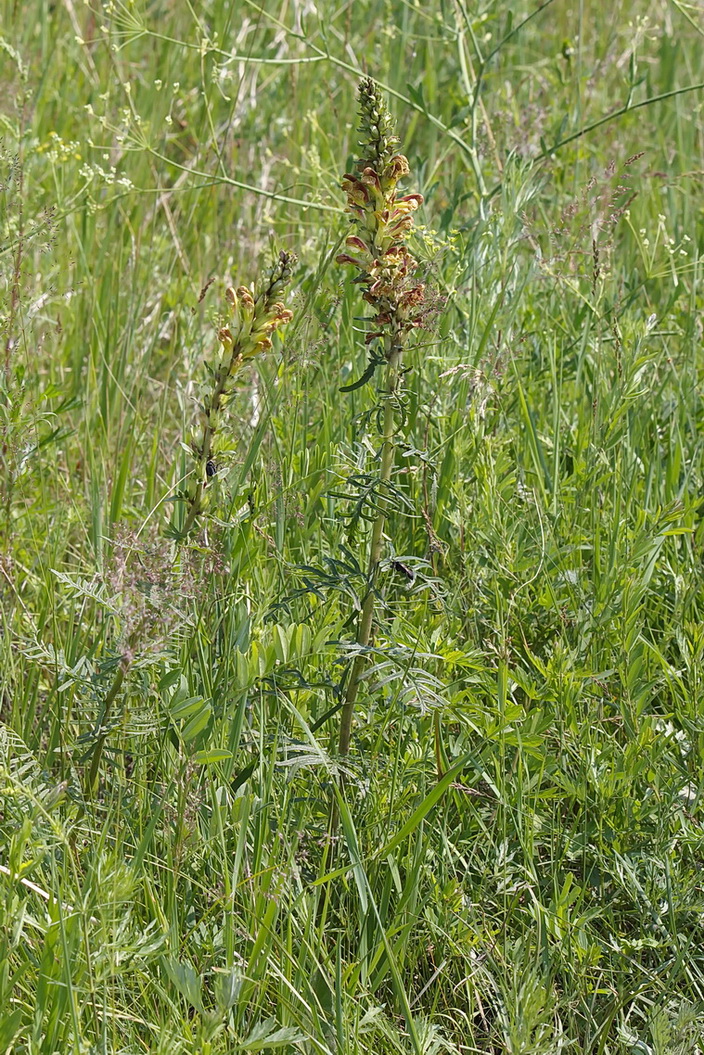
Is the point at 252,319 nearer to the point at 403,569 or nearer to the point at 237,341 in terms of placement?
the point at 237,341

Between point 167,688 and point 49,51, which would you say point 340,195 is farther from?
point 167,688

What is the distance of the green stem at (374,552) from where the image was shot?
1821mm

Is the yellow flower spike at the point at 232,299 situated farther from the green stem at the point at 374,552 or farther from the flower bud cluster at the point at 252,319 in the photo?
the green stem at the point at 374,552

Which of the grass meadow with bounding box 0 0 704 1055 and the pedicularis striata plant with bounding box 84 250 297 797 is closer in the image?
the grass meadow with bounding box 0 0 704 1055

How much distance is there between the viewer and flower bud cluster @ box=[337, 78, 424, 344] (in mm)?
1755

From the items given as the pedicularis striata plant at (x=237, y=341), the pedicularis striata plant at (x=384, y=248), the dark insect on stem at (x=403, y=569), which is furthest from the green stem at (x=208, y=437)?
the dark insect on stem at (x=403, y=569)

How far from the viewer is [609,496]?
8.61ft

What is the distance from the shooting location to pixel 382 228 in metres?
1.81

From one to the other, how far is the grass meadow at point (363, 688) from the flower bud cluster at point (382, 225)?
0.06 metres

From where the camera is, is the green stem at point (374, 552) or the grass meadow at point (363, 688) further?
the green stem at point (374, 552)

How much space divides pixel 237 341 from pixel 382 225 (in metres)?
0.31

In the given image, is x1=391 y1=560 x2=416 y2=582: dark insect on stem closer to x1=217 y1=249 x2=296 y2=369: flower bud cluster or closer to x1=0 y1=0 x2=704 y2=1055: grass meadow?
x1=0 y1=0 x2=704 y2=1055: grass meadow

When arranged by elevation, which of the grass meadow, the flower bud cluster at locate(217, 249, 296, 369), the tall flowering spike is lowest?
the grass meadow

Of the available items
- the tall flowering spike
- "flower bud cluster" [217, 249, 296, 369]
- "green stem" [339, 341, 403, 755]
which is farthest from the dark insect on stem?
"flower bud cluster" [217, 249, 296, 369]
